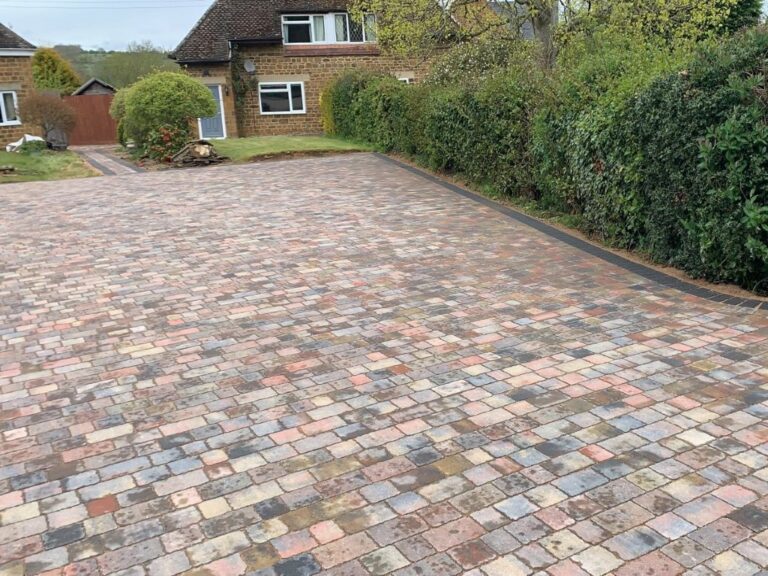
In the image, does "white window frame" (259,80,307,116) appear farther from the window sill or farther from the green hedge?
the green hedge

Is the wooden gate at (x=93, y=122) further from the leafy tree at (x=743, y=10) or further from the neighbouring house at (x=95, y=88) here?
the leafy tree at (x=743, y=10)

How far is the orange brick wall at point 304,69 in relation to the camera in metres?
27.6

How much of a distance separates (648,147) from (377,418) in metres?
4.82

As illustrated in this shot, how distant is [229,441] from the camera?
169 inches

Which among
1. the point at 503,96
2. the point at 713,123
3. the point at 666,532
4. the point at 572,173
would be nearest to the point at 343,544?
the point at 666,532

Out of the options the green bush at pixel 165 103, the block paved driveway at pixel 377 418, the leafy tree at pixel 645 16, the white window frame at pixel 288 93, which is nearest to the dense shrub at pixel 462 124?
the block paved driveway at pixel 377 418

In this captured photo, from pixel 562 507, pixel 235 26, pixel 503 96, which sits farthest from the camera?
pixel 235 26

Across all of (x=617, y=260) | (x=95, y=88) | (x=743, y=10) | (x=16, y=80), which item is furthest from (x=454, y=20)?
(x=95, y=88)

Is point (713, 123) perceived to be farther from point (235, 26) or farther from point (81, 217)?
point (235, 26)

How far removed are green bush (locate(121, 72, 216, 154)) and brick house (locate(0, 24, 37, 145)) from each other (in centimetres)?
764

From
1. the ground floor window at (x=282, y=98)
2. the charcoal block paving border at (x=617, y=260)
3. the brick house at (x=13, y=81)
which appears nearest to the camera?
the charcoal block paving border at (x=617, y=260)

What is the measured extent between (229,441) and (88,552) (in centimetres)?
114

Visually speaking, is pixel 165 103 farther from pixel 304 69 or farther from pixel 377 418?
→ pixel 377 418

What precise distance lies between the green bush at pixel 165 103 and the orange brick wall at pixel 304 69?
7423 millimetres
